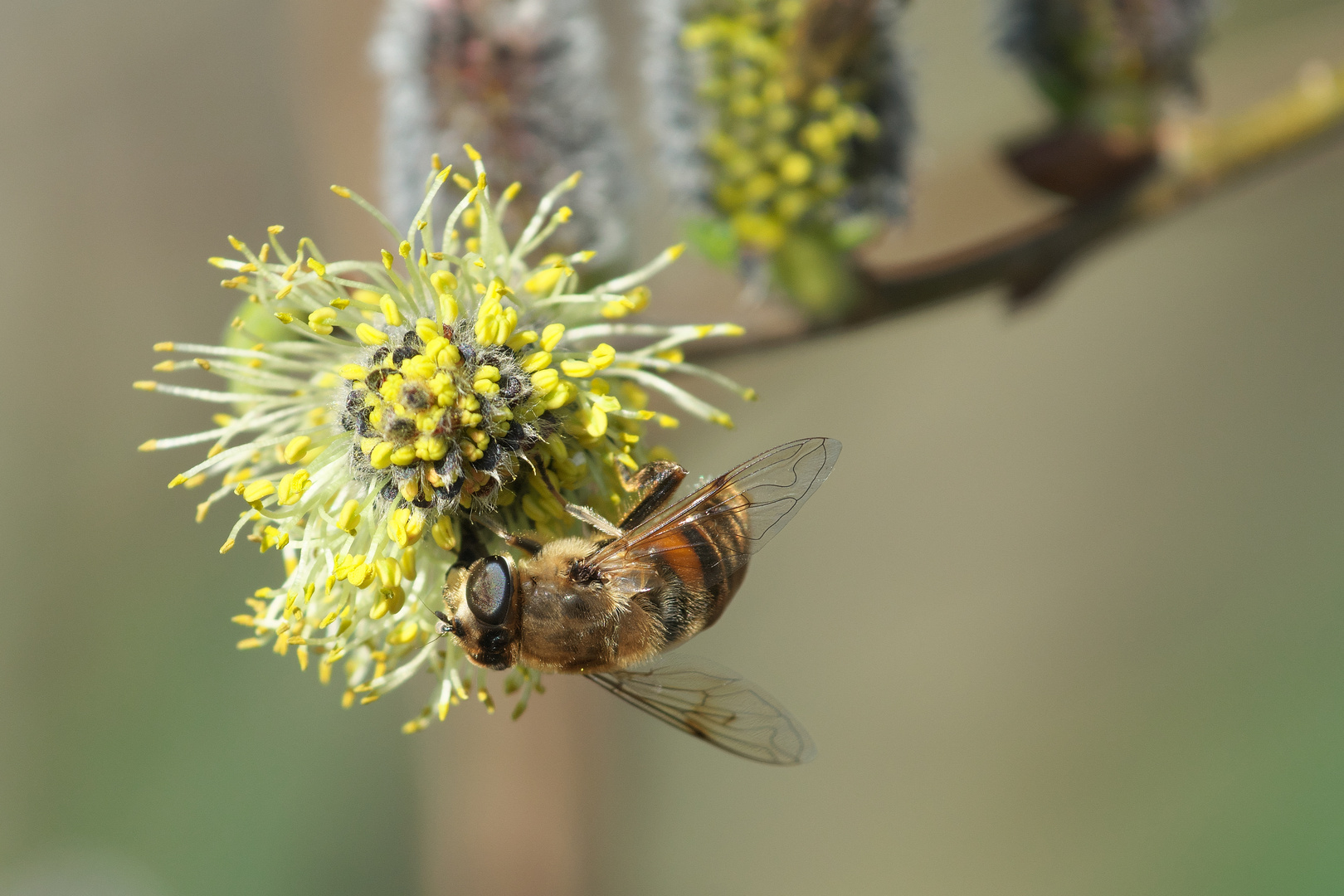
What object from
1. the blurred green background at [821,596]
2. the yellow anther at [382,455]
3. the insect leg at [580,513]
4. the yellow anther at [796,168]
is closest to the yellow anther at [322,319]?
the yellow anther at [382,455]

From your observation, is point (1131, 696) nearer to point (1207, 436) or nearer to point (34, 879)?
point (1207, 436)

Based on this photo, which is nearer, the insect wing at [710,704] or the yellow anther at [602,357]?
the yellow anther at [602,357]

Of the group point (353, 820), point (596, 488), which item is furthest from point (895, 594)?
point (596, 488)

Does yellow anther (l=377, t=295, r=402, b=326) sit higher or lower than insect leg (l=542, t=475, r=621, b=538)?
higher

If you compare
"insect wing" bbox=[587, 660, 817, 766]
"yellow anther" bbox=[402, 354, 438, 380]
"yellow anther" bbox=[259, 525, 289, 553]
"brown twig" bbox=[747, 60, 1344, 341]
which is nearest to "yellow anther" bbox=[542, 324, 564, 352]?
"yellow anther" bbox=[402, 354, 438, 380]

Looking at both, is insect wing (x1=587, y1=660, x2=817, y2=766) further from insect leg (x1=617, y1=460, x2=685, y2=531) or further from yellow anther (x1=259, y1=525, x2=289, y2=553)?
yellow anther (x1=259, y1=525, x2=289, y2=553)

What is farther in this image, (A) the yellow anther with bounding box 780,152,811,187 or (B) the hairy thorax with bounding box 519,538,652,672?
(A) the yellow anther with bounding box 780,152,811,187

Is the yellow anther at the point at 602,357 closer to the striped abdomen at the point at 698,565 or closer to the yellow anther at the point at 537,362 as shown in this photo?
the yellow anther at the point at 537,362
